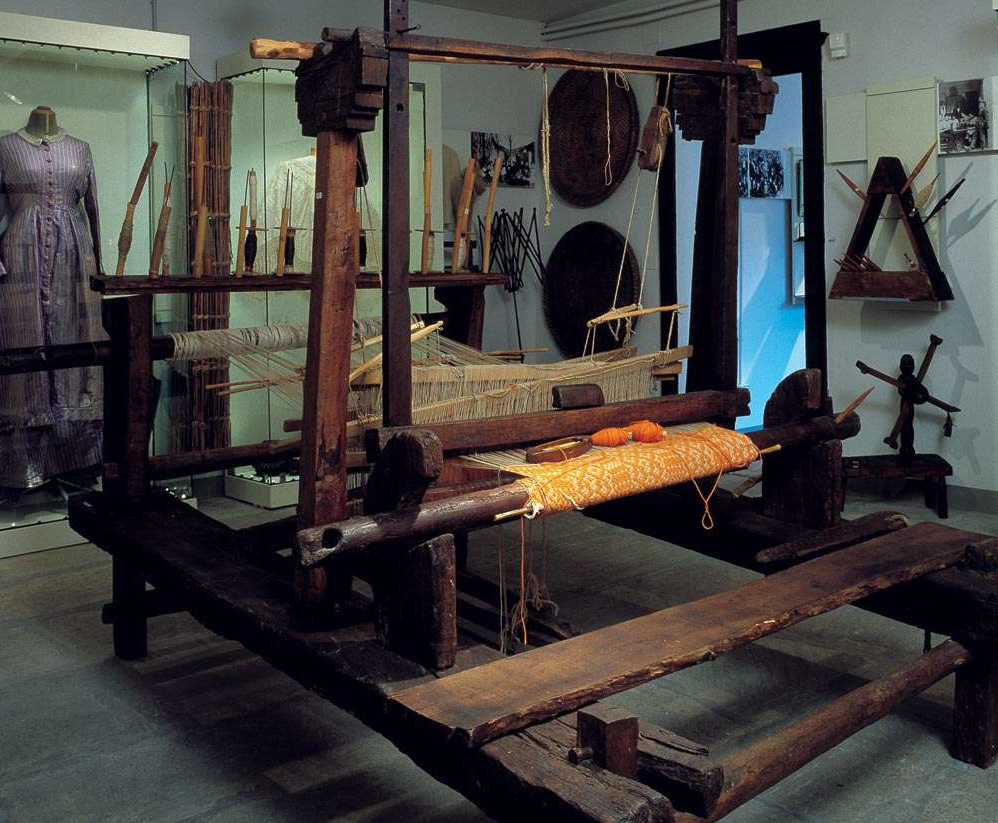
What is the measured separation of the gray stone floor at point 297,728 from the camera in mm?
2945

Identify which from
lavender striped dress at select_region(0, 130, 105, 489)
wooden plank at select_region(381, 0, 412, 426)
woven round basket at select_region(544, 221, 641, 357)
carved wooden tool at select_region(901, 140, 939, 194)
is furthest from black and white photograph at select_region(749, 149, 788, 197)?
wooden plank at select_region(381, 0, 412, 426)

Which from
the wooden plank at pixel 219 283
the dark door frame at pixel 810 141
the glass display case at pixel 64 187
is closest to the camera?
the wooden plank at pixel 219 283

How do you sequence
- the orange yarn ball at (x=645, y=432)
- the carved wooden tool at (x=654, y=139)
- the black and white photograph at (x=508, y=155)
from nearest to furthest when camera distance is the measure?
the orange yarn ball at (x=645, y=432), the carved wooden tool at (x=654, y=139), the black and white photograph at (x=508, y=155)

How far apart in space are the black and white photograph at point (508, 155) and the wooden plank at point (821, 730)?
5779 mm

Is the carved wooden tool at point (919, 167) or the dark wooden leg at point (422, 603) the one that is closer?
the dark wooden leg at point (422, 603)

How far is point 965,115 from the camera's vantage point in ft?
19.5

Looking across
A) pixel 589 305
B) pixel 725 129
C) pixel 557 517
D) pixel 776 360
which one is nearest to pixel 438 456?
pixel 725 129

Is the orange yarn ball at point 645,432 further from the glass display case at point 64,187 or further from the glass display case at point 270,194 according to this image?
the glass display case at point 64,187

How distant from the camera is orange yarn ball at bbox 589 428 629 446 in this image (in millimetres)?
3219

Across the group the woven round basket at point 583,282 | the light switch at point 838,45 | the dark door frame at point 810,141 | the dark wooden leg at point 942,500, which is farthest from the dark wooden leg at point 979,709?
the woven round basket at point 583,282

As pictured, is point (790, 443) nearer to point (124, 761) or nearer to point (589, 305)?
point (124, 761)

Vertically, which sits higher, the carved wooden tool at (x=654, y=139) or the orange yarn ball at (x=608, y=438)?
the carved wooden tool at (x=654, y=139)

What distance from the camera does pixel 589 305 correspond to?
820cm

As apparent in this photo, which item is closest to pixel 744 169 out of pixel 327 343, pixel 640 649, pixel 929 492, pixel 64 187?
pixel 929 492
